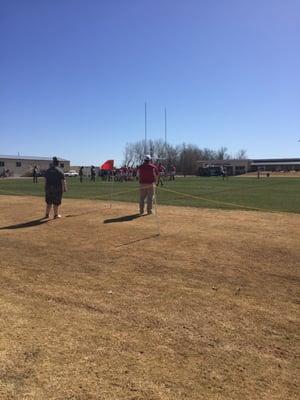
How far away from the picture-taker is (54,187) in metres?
14.8

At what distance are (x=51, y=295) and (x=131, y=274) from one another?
154cm

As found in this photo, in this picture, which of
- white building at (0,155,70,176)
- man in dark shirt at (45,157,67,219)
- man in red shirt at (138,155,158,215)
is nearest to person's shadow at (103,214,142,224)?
man in red shirt at (138,155,158,215)

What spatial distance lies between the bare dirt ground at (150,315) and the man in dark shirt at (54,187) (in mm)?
3130

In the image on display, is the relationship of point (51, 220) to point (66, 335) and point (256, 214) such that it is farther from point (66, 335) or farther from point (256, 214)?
point (66, 335)

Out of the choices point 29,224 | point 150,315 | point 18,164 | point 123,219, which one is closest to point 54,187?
point 29,224

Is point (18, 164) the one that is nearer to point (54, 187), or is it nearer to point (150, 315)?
point (54, 187)

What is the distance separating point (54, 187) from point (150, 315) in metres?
9.32

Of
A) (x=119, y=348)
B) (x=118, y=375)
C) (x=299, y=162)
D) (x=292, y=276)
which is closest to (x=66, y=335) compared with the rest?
(x=119, y=348)

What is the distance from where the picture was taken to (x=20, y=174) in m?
112

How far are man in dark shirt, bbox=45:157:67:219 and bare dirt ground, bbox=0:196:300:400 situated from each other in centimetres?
313

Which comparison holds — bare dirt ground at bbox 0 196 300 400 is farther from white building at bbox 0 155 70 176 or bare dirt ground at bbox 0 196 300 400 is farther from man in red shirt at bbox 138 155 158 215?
white building at bbox 0 155 70 176

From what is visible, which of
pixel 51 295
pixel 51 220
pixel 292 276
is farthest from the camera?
pixel 51 220

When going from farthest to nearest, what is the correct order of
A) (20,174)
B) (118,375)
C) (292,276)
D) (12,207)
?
1. (20,174)
2. (12,207)
3. (292,276)
4. (118,375)

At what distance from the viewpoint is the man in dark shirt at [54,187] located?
14600mm
